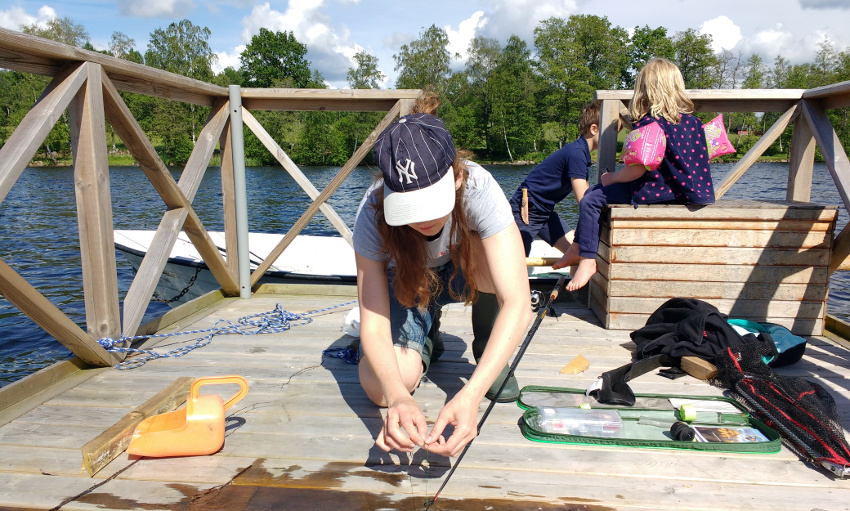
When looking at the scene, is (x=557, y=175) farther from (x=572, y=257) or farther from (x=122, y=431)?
(x=122, y=431)

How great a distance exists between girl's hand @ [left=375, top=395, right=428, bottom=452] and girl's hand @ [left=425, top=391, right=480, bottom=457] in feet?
0.12

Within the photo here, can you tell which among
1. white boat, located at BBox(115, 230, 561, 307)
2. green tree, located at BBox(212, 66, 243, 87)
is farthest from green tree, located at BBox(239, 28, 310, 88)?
white boat, located at BBox(115, 230, 561, 307)

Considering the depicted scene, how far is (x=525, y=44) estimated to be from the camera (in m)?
47.6

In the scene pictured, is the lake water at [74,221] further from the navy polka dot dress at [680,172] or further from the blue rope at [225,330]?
the navy polka dot dress at [680,172]

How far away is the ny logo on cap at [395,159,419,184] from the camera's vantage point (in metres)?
1.61

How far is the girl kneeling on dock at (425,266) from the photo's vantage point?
1.65 metres

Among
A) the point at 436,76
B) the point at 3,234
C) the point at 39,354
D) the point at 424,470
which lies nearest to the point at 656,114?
the point at 424,470

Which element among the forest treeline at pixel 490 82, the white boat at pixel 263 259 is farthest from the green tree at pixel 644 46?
the white boat at pixel 263 259

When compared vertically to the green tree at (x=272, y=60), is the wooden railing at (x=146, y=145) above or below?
below

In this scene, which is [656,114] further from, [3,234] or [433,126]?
[3,234]

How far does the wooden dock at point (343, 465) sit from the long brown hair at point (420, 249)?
0.51 m

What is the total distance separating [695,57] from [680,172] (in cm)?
5205

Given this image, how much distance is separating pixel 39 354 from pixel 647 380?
19.3 ft

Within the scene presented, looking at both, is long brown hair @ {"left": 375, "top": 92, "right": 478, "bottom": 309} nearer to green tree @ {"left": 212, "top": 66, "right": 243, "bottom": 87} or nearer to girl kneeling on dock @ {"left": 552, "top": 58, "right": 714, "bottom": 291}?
girl kneeling on dock @ {"left": 552, "top": 58, "right": 714, "bottom": 291}
